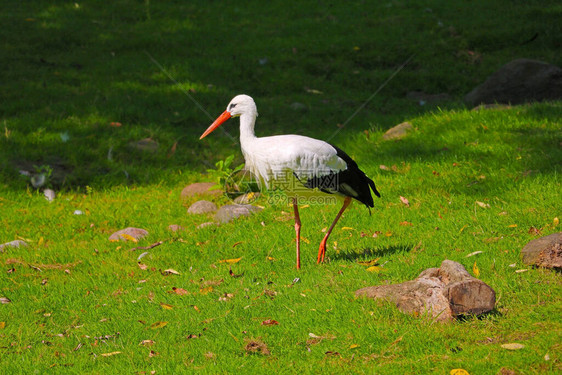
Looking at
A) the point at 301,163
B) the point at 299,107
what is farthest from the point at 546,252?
the point at 299,107

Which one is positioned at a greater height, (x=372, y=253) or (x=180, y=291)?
(x=372, y=253)

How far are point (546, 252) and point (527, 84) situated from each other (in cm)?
614

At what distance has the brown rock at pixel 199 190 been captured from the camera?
786 cm

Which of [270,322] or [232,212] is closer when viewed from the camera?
[270,322]

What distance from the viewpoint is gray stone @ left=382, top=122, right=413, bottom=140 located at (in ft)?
29.0

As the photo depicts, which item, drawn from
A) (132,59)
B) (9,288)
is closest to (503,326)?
(9,288)

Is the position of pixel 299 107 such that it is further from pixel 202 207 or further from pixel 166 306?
pixel 166 306

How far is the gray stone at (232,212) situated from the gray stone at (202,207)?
0.34m

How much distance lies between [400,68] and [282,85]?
237 centimetres

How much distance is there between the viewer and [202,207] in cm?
746

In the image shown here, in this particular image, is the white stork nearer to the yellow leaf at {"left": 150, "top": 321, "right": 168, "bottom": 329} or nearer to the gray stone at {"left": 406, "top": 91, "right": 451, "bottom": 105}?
the yellow leaf at {"left": 150, "top": 321, "right": 168, "bottom": 329}

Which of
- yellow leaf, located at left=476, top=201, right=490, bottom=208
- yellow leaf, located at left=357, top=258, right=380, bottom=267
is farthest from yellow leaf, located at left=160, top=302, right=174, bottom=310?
yellow leaf, located at left=476, top=201, right=490, bottom=208

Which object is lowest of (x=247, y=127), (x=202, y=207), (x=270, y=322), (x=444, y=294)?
(x=202, y=207)

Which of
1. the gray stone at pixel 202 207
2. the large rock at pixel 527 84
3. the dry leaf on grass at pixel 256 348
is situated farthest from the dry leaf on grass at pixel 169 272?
the large rock at pixel 527 84
